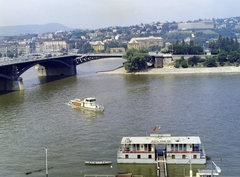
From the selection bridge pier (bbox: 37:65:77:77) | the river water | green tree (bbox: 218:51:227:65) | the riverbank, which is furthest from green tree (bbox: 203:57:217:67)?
bridge pier (bbox: 37:65:77:77)

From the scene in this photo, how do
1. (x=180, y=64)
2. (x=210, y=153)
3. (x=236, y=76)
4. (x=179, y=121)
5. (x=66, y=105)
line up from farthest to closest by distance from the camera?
1. (x=180, y=64)
2. (x=236, y=76)
3. (x=66, y=105)
4. (x=179, y=121)
5. (x=210, y=153)

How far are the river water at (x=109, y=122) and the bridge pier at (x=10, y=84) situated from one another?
0.72 m

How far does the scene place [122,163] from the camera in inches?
579

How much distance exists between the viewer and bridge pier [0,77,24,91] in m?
34.0

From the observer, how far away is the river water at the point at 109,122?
48.4ft

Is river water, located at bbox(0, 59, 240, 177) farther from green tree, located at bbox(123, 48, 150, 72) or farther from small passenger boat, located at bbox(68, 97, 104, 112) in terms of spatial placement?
green tree, located at bbox(123, 48, 150, 72)

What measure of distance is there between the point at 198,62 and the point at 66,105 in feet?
76.3

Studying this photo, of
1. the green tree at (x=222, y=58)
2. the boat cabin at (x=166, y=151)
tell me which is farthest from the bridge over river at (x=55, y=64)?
the boat cabin at (x=166, y=151)

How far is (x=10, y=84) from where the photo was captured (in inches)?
1345

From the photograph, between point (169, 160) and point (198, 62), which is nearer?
point (169, 160)

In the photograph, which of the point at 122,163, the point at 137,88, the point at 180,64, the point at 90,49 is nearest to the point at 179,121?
the point at 122,163

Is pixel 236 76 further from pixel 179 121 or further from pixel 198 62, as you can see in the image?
pixel 179 121

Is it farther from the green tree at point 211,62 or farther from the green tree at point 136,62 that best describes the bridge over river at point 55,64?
the green tree at point 211,62

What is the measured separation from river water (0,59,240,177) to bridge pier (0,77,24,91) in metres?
0.72
